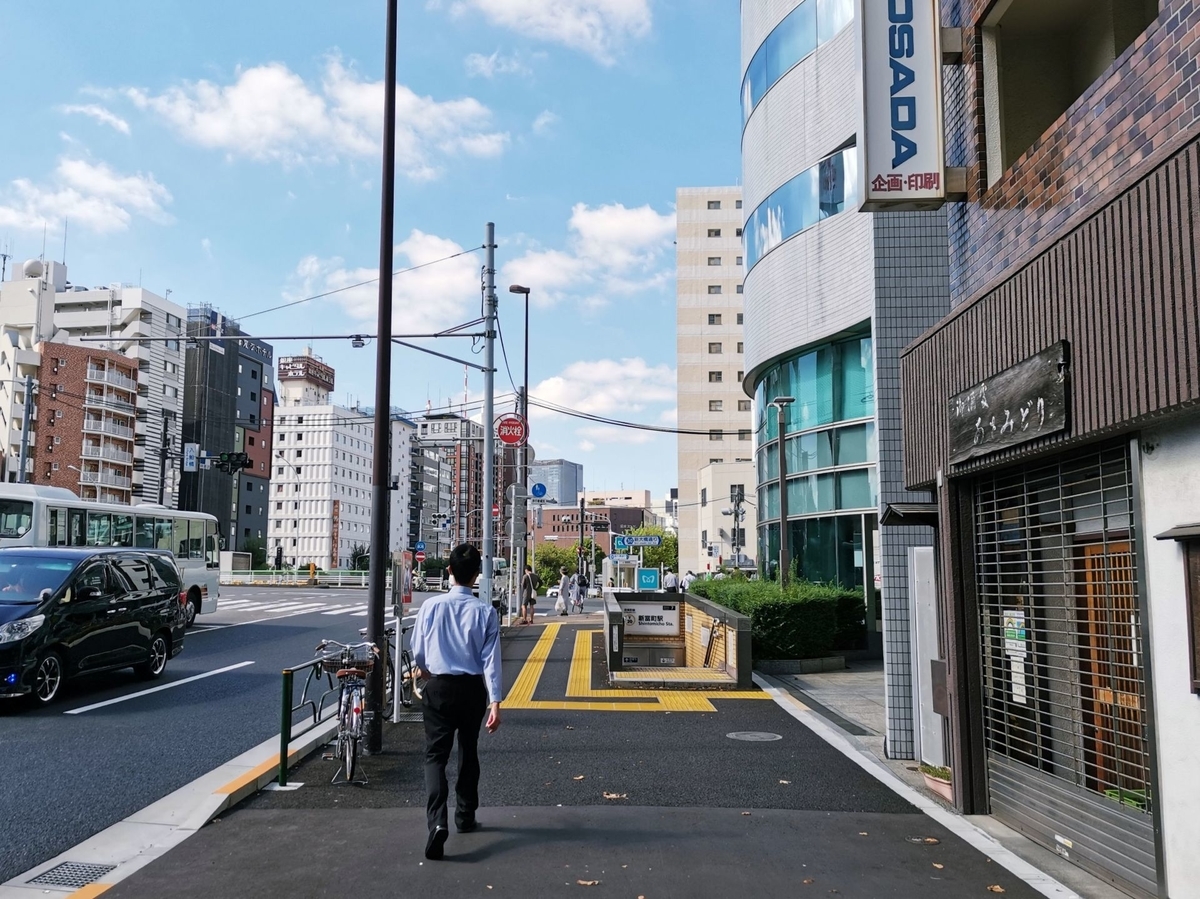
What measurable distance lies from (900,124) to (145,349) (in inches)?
3177

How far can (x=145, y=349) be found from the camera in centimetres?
7719

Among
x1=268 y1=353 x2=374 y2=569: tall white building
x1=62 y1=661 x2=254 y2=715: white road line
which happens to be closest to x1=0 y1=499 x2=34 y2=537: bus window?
x1=62 y1=661 x2=254 y2=715: white road line

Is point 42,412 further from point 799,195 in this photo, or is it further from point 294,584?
point 799,195

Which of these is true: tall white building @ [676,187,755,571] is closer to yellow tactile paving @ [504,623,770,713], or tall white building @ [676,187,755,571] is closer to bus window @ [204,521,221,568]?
bus window @ [204,521,221,568]

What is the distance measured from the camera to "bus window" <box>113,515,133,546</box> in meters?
21.6

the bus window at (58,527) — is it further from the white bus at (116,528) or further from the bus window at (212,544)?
the bus window at (212,544)

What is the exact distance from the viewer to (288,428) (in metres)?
118

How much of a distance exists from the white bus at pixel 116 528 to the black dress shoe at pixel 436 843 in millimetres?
16314

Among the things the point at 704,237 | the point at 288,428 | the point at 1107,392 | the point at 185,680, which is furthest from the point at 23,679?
the point at 288,428

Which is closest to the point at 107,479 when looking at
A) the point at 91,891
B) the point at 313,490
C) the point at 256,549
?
the point at 256,549

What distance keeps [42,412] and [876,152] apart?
247 ft

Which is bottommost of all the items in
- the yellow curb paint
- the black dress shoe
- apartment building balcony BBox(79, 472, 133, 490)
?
the yellow curb paint

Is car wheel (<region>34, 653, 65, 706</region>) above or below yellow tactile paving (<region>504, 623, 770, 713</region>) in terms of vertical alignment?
above

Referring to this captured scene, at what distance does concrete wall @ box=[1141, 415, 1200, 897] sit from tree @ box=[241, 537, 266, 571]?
86943mm
